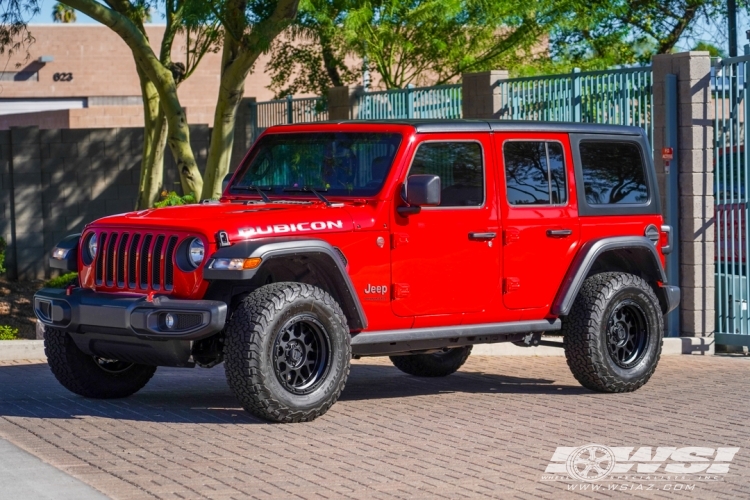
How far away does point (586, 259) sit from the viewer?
387 inches

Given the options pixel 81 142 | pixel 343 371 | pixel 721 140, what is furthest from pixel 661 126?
pixel 81 142

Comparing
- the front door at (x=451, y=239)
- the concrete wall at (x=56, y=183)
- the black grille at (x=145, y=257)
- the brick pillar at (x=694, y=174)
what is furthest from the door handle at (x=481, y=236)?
the concrete wall at (x=56, y=183)

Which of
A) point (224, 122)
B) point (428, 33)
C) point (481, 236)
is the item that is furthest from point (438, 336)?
point (428, 33)

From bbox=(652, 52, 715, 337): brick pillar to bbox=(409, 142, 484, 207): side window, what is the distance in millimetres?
3960

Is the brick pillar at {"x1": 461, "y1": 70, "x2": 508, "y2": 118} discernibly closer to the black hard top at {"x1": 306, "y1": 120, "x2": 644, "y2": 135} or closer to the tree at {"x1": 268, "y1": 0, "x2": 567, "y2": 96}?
the tree at {"x1": 268, "y1": 0, "x2": 567, "y2": 96}

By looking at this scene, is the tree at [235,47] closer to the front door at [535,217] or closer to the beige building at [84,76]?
the front door at [535,217]

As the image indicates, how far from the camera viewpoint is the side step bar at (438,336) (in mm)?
8961

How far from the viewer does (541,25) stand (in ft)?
64.4

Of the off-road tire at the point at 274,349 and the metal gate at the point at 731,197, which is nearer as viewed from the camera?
the off-road tire at the point at 274,349

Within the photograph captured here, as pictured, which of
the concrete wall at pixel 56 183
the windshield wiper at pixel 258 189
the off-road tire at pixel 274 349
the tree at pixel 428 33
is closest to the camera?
the off-road tire at pixel 274 349

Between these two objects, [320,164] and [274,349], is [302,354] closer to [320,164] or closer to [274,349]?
[274,349]

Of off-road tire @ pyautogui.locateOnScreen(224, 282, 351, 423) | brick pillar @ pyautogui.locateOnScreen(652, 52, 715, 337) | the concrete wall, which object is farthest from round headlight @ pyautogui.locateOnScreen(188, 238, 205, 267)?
the concrete wall

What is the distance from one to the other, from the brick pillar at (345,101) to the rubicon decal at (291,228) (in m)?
8.93

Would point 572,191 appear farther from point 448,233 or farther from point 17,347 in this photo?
point 17,347
